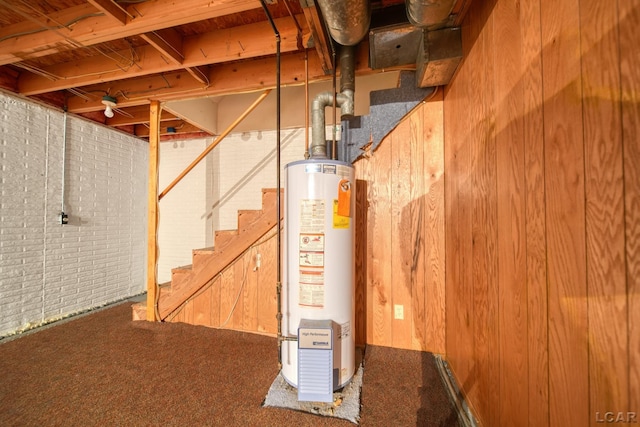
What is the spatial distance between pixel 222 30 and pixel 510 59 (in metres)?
1.93

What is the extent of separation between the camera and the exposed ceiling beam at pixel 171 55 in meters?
1.63

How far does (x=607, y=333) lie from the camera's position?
1.58 ft

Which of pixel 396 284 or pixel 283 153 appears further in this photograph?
pixel 283 153

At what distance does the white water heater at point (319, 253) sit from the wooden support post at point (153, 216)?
158 cm

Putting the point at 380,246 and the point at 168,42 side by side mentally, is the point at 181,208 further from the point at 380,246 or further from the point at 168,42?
the point at 380,246

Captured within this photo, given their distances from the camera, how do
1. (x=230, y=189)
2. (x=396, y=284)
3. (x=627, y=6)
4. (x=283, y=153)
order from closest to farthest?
(x=627, y=6), (x=396, y=284), (x=283, y=153), (x=230, y=189)

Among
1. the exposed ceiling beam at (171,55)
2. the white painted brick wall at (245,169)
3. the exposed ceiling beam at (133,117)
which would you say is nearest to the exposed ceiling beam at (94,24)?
the exposed ceiling beam at (171,55)

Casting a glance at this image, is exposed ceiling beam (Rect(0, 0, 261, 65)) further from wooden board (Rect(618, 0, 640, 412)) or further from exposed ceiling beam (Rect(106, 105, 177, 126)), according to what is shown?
wooden board (Rect(618, 0, 640, 412))

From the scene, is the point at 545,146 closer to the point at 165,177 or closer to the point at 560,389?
the point at 560,389

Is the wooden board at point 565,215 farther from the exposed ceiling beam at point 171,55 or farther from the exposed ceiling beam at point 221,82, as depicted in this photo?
the exposed ceiling beam at point 171,55

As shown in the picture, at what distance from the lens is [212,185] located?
9.89ft

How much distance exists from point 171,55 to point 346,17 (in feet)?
4.71

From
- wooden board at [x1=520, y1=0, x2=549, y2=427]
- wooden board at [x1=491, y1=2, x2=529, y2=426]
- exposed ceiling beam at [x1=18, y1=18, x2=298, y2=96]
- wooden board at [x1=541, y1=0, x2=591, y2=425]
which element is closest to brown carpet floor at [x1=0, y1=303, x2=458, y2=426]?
wooden board at [x1=491, y1=2, x2=529, y2=426]

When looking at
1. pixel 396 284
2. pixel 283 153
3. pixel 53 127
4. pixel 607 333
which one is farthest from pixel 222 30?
pixel 607 333
